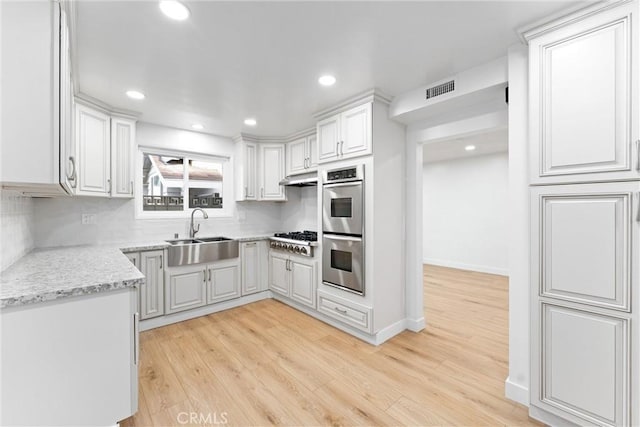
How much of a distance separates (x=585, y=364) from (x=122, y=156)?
4.32m

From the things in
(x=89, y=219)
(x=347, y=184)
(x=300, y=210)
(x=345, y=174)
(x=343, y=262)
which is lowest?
Answer: (x=343, y=262)

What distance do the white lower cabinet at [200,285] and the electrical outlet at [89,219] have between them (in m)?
1.02

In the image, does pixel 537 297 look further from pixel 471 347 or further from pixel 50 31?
pixel 50 31

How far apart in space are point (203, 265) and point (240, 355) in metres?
1.38

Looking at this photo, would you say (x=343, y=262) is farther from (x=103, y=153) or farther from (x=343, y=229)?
(x=103, y=153)

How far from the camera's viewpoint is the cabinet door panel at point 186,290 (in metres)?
3.20

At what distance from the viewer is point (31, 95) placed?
115 cm

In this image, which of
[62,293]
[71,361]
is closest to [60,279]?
[62,293]

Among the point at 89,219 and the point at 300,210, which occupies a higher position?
the point at 300,210

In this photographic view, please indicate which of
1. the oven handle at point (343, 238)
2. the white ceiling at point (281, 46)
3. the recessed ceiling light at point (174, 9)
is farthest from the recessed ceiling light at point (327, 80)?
the oven handle at point (343, 238)

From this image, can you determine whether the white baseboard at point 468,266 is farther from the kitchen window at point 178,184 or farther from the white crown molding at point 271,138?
the kitchen window at point 178,184

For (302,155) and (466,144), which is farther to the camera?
(466,144)

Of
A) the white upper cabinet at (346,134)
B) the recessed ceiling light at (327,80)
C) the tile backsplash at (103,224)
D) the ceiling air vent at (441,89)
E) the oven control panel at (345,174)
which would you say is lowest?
the tile backsplash at (103,224)

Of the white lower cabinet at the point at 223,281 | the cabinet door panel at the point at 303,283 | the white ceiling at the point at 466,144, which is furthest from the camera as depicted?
the white ceiling at the point at 466,144
